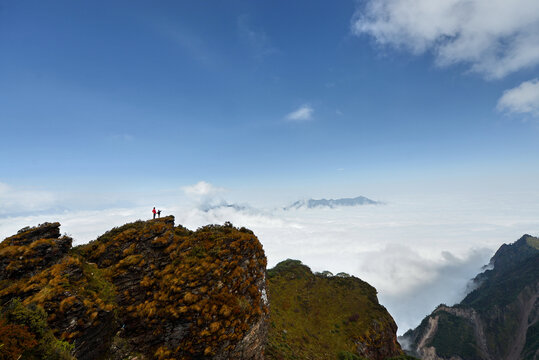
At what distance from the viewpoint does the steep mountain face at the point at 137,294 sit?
40.4 ft

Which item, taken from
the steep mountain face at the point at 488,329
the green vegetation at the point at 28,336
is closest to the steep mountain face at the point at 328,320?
the green vegetation at the point at 28,336

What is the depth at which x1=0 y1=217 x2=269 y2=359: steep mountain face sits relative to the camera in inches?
485

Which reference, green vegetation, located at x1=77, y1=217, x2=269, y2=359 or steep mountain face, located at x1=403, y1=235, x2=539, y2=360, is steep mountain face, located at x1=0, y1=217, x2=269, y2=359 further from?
steep mountain face, located at x1=403, y1=235, x2=539, y2=360

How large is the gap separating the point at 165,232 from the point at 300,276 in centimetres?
5132

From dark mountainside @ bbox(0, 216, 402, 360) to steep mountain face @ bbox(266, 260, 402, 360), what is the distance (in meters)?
15.9

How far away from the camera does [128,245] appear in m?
19.4

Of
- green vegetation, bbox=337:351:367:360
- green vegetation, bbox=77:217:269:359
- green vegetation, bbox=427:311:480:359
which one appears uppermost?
green vegetation, bbox=77:217:269:359

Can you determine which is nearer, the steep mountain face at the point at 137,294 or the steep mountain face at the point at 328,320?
the steep mountain face at the point at 137,294

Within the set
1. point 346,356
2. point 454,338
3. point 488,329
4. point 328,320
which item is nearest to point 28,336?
point 346,356

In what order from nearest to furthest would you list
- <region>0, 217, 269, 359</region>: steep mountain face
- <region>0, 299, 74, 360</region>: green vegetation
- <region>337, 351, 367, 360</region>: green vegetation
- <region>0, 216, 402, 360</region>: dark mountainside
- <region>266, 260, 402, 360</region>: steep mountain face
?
<region>0, 299, 74, 360</region>: green vegetation < <region>0, 216, 402, 360</region>: dark mountainside < <region>0, 217, 269, 359</region>: steep mountain face < <region>337, 351, 367, 360</region>: green vegetation < <region>266, 260, 402, 360</region>: steep mountain face

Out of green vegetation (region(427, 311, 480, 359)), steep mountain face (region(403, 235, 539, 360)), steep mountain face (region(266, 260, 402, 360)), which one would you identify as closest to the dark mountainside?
steep mountain face (region(266, 260, 402, 360))

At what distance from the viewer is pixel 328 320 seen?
155ft

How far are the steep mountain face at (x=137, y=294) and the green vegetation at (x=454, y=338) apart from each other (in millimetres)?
205045

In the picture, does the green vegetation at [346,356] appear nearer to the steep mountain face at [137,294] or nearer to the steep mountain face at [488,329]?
the steep mountain face at [137,294]
